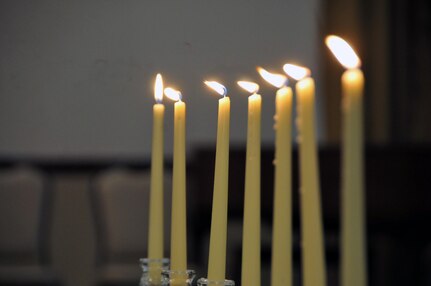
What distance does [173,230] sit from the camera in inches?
23.1

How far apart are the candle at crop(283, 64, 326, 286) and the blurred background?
0.46 m

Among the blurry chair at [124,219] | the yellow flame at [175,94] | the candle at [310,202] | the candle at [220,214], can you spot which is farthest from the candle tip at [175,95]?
the blurry chair at [124,219]

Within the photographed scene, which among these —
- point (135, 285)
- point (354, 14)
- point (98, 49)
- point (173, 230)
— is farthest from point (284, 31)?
point (173, 230)

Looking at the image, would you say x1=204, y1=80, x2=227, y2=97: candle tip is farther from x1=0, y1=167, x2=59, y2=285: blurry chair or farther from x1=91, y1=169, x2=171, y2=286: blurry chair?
x1=91, y1=169, x2=171, y2=286: blurry chair

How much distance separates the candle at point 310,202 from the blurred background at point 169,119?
46 cm

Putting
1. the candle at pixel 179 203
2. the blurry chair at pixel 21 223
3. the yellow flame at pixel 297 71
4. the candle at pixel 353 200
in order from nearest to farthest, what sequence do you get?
the candle at pixel 353 200 → the yellow flame at pixel 297 71 → the candle at pixel 179 203 → the blurry chair at pixel 21 223

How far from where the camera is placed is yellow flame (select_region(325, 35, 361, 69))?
0.40 meters

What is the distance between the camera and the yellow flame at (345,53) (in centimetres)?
40

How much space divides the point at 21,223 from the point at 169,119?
1.76m

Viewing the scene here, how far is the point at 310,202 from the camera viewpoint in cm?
39

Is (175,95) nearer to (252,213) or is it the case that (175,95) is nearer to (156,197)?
(156,197)

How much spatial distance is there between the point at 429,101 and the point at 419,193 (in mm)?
1133

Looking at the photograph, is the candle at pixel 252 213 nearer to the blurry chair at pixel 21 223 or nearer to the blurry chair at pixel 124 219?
the blurry chair at pixel 21 223

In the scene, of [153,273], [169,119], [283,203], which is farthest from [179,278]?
[169,119]
